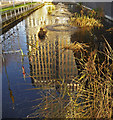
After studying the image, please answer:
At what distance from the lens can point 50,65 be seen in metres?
6.44

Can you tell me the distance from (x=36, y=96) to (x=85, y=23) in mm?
11654

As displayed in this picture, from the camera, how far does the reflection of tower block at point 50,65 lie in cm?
537

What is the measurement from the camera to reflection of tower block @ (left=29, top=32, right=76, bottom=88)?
17.6 feet

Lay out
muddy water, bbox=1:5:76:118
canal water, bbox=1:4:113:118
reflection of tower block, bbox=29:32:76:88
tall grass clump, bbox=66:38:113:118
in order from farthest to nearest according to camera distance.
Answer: reflection of tower block, bbox=29:32:76:88
muddy water, bbox=1:5:76:118
canal water, bbox=1:4:113:118
tall grass clump, bbox=66:38:113:118

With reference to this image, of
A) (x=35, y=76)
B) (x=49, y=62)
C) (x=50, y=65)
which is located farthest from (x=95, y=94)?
(x=49, y=62)

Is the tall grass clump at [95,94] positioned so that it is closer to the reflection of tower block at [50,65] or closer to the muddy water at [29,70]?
the muddy water at [29,70]

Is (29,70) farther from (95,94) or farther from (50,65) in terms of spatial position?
(95,94)

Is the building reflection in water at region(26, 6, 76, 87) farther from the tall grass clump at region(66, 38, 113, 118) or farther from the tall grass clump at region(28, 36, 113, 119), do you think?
the tall grass clump at region(66, 38, 113, 118)

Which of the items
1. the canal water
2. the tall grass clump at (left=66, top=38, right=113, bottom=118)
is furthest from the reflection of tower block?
the tall grass clump at (left=66, top=38, right=113, bottom=118)

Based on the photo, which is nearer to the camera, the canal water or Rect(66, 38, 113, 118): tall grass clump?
Rect(66, 38, 113, 118): tall grass clump

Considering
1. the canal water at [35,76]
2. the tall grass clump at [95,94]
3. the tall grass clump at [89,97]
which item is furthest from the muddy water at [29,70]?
the tall grass clump at [95,94]

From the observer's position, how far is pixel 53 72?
5.87m

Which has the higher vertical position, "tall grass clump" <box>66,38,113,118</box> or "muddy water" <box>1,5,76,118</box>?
"tall grass clump" <box>66,38,113,118</box>

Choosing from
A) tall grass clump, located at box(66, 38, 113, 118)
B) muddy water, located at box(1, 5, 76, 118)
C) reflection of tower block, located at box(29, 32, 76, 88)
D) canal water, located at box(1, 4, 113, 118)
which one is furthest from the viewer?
reflection of tower block, located at box(29, 32, 76, 88)
